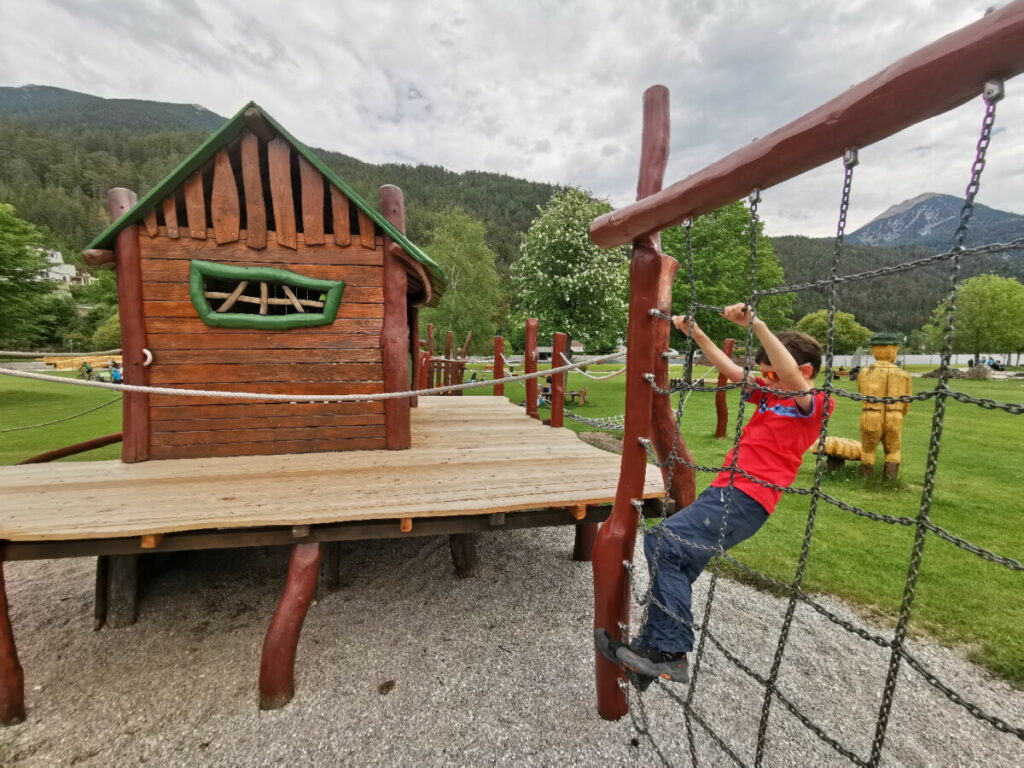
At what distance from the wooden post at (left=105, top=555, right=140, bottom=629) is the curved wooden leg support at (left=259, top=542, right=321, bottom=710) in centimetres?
155

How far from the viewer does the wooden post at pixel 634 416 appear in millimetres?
2129

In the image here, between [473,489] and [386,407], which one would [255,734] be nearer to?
[473,489]

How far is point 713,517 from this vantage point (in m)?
2.03

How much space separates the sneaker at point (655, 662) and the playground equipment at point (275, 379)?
1.03m

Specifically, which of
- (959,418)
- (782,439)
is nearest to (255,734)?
(782,439)

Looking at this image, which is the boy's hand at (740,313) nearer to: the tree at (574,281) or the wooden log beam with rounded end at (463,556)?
the wooden log beam with rounded end at (463,556)

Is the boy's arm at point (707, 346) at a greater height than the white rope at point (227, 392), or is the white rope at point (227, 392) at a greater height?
the boy's arm at point (707, 346)

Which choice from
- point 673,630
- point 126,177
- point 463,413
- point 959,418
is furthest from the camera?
point 126,177

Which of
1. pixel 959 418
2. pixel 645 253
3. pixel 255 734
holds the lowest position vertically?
pixel 255 734

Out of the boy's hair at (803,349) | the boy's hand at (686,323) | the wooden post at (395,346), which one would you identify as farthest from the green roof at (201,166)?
the boy's hair at (803,349)

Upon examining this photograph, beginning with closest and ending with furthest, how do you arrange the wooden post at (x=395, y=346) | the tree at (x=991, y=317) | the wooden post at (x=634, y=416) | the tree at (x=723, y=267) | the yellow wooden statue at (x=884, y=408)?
the wooden post at (x=634, y=416) → the wooden post at (x=395, y=346) → the yellow wooden statue at (x=884, y=408) → the tree at (x=723, y=267) → the tree at (x=991, y=317)

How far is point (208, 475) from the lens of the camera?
11.4 ft

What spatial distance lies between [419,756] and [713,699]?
167 cm

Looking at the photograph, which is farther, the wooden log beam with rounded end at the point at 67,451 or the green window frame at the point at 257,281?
the wooden log beam with rounded end at the point at 67,451
